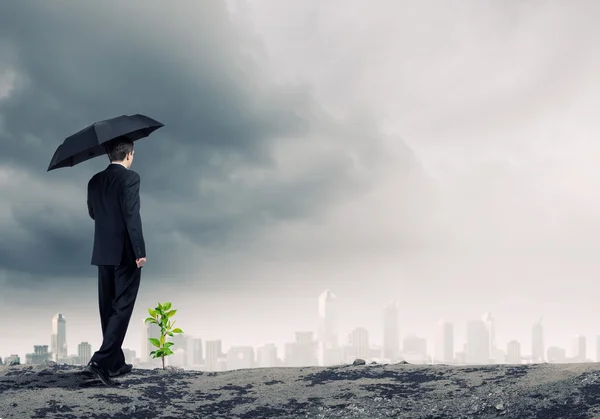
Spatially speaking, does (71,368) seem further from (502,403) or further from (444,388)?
(502,403)

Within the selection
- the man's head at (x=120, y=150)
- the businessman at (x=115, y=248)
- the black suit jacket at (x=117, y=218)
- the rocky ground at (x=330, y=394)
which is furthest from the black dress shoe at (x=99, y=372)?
the man's head at (x=120, y=150)

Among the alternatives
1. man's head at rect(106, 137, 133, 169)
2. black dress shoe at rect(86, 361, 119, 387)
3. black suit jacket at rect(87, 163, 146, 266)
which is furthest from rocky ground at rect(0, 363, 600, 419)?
man's head at rect(106, 137, 133, 169)

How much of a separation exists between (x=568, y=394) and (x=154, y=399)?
5645 mm

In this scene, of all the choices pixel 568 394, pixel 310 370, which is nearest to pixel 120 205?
pixel 310 370

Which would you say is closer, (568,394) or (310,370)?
(568,394)

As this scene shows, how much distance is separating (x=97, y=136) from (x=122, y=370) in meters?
3.71

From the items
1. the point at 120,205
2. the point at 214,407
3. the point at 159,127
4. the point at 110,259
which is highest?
the point at 159,127

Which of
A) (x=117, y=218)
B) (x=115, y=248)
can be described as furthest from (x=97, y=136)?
(x=115, y=248)

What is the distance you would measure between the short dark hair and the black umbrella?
9 centimetres

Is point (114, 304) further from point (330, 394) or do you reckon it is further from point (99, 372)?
point (330, 394)

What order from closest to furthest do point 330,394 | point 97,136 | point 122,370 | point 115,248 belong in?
point 330,394 < point 97,136 < point 115,248 < point 122,370

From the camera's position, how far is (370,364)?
11.4 m

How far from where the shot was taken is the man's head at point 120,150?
10359 mm

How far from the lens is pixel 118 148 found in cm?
1036
